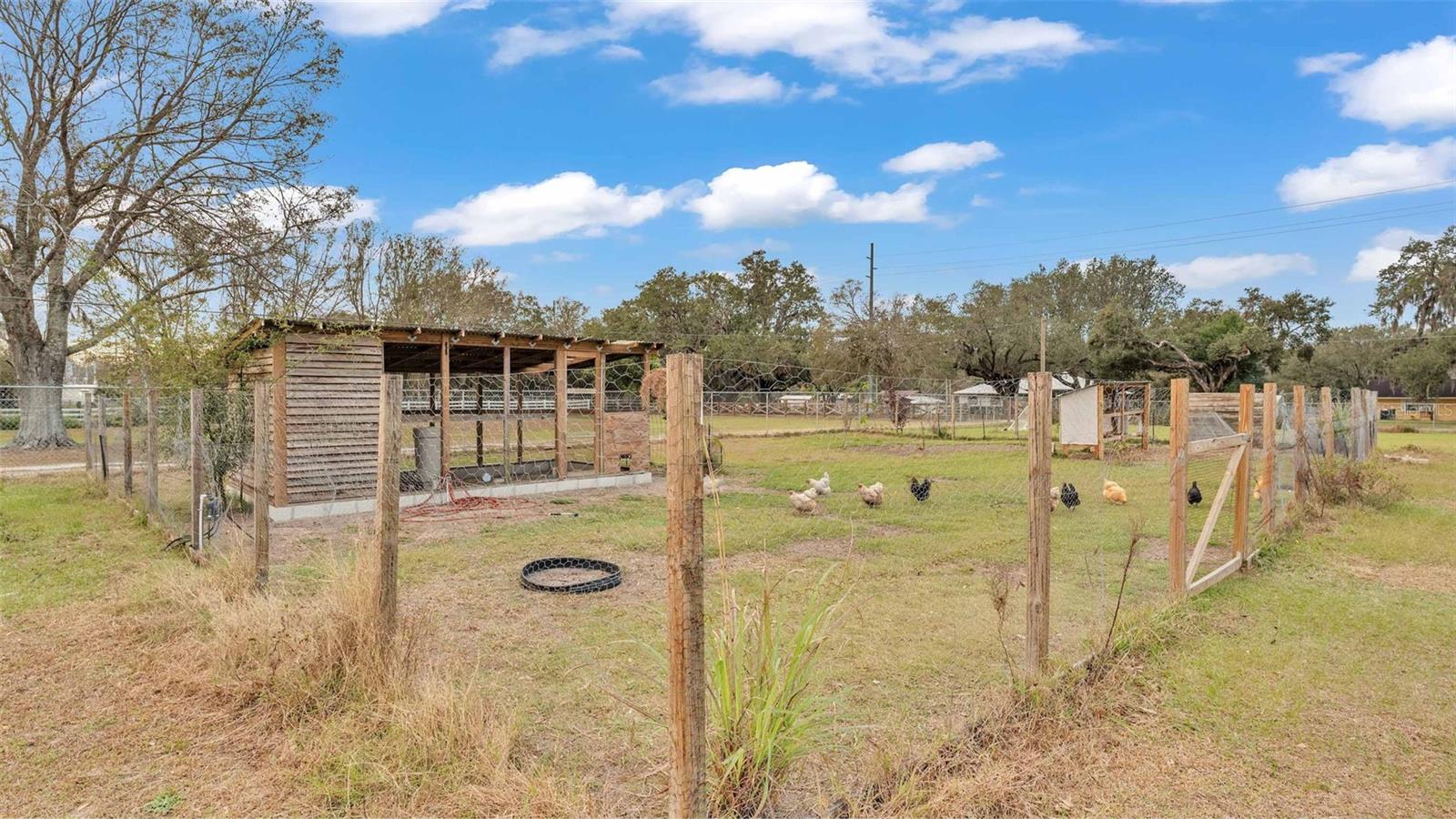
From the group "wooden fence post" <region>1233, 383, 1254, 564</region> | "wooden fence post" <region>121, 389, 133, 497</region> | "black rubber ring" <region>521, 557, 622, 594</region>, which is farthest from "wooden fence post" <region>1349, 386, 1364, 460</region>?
"wooden fence post" <region>121, 389, 133, 497</region>

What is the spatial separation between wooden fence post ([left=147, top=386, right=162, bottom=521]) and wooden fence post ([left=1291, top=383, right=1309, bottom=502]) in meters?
11.6

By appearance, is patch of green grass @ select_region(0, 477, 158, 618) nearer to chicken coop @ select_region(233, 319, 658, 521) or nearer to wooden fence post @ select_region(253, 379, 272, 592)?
chicken coop @ select_region(233, 319, 658, 521)

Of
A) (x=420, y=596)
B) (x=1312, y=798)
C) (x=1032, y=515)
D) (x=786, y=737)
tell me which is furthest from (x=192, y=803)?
(x=1312, y=798)

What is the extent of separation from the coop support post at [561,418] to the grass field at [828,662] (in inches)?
149

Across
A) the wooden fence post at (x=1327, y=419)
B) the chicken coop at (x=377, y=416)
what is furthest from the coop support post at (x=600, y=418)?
the wooden fence post at (x=1327, y=419)

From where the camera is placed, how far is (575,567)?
6688mm

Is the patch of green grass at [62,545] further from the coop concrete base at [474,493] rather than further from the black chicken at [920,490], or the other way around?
the black chicken at [920,490]

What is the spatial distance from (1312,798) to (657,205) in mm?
36871

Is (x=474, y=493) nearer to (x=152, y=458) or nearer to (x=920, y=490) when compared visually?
(x=152, y=458)

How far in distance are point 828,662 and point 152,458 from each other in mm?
7615

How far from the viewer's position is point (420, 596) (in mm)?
5723

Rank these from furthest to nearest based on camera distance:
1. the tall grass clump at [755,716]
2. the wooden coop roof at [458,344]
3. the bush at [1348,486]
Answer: the wooden coop roof at [458,344]
the bush at [1348,486]
the tall grass clump at [755,716]

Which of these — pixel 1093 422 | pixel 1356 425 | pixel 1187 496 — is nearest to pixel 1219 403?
pixel 1093 422

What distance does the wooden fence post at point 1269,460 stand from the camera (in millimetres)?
6543
